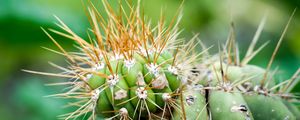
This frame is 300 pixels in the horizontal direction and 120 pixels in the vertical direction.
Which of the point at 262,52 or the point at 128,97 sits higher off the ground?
the point at 262,52

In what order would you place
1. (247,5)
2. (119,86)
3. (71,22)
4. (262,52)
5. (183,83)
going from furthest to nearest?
(247,5), (262,52), (71,22), (183,83), (119,86)

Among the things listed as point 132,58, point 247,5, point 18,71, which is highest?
point 247,5

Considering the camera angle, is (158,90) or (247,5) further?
(247,5)

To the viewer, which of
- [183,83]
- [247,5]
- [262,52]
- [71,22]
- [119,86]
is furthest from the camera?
[247,5]

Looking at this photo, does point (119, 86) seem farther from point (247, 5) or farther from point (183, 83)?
point (247, 5)

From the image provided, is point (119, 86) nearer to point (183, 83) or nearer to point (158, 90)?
point (158, 90)

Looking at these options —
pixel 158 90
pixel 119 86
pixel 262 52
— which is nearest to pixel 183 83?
pixel 158 90
